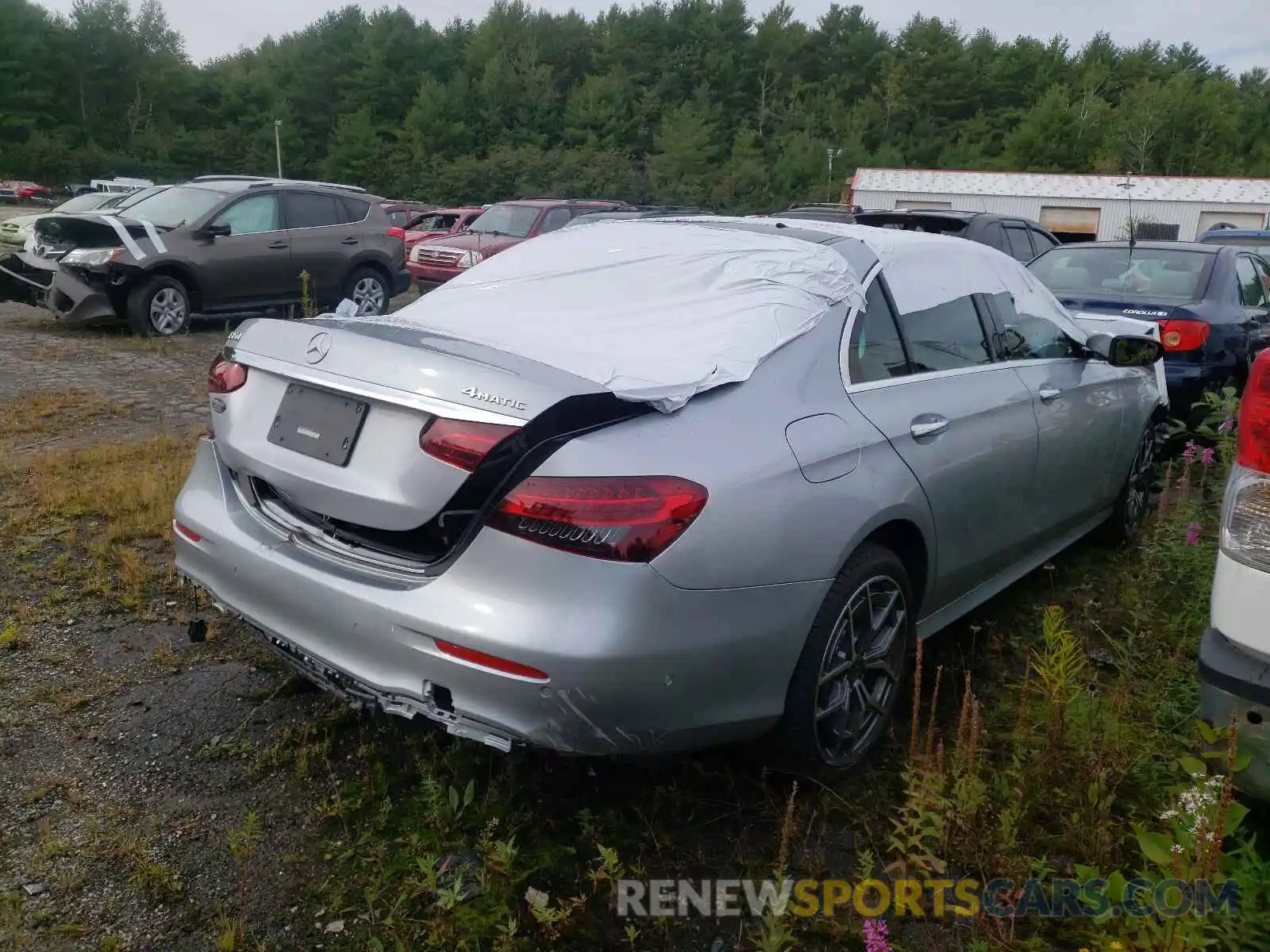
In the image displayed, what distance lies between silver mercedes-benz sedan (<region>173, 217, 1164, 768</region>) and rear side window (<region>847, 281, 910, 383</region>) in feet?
0.05

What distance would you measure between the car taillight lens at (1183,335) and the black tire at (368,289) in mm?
8882

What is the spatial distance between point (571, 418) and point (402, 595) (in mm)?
585

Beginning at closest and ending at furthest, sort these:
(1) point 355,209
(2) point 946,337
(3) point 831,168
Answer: (2) point 946,337 → (1) point 355,209 → (3) point 831,168

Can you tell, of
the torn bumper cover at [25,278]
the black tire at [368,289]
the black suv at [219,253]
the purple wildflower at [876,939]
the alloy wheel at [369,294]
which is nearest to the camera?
the purple wildflower at [876,939]

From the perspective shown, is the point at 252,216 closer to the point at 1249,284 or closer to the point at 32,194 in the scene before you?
the point at 1249,284

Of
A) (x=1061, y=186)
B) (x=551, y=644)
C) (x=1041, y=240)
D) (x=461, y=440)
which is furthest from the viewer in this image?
(x=1061, y=186)

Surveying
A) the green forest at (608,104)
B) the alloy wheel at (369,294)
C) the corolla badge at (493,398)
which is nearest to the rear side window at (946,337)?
the corolla badge at (493,398)

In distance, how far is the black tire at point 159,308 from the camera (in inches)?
416

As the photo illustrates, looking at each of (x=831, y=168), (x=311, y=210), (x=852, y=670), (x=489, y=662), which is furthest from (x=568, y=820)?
(x=831, y=168)

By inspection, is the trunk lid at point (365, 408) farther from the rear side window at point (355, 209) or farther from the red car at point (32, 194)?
the red car at point (32, 194)

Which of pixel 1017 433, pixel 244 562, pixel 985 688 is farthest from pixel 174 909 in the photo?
pixel 1017 433

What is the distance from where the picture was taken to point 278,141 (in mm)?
66312

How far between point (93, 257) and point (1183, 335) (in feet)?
33.0

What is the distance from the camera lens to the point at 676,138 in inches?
2916
